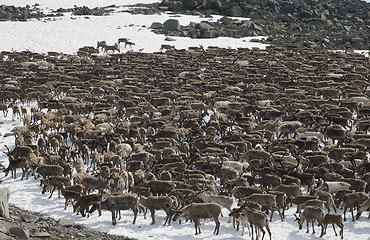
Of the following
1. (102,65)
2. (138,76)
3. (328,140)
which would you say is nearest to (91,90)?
(138,76)

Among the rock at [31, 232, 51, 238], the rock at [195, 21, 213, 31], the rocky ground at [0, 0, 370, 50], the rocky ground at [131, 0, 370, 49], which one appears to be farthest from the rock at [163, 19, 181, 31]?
the rock at [31, 232, 51, 238]

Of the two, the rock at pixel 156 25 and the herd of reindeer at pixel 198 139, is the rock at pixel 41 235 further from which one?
the rock at pixel 156 25

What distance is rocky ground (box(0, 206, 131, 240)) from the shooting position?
1210cm

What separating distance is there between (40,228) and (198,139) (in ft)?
37.7

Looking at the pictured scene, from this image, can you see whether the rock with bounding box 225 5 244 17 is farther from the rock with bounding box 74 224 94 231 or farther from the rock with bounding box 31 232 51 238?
the rock with bounding box 31 232 51 238

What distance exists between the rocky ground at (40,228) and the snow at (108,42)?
55cm

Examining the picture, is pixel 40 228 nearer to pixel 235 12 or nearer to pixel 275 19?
pixel 275 19

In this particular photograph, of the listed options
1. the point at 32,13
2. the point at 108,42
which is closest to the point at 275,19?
the point at 108,42

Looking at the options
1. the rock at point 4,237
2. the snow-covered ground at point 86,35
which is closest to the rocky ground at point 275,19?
the snow-covered ground at point 86,35

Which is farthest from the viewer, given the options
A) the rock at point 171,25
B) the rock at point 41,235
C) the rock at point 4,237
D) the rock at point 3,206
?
the rock at point 171,25

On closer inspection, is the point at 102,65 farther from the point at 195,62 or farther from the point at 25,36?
the point at 25,36

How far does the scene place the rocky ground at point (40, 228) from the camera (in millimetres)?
12102

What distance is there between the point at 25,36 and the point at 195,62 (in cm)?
3050

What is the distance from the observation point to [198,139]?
77.6 feet
